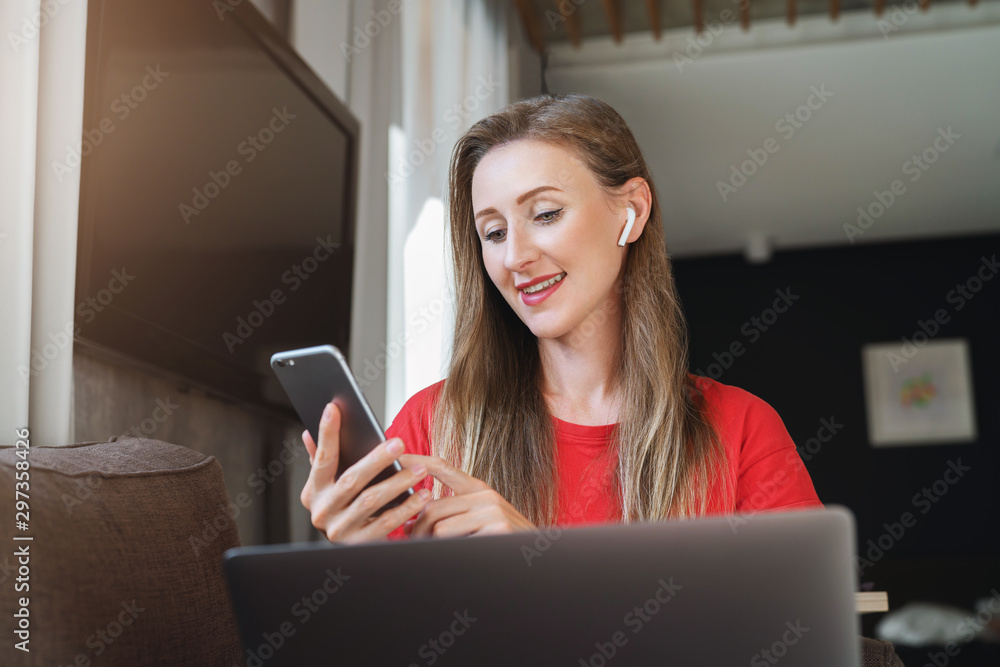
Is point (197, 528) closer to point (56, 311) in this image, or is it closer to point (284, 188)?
point (56, 311)

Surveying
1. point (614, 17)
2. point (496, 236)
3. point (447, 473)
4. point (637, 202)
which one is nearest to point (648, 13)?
point (614, 17)

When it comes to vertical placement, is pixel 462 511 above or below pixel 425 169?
below

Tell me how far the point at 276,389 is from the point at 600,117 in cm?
109

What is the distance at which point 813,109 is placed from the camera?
4246 millimetres

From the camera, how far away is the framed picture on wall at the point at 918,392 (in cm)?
601

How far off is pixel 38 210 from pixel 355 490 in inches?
27.2

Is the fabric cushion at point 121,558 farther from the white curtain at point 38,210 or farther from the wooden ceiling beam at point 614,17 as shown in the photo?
the wooden ceiling beam at point 614,17

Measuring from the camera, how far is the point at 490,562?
0.70 meters

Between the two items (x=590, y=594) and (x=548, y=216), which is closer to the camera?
(x=590, y=594)

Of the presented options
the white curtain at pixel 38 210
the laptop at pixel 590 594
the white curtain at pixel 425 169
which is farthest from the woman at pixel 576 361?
the white curtain at pixel 425 169

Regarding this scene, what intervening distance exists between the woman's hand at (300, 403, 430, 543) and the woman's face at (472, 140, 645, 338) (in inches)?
20.4

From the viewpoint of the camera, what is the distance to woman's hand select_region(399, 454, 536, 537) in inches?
40.9

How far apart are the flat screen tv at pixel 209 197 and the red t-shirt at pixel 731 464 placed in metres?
0.55

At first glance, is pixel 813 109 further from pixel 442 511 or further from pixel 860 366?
pixel 442 511
